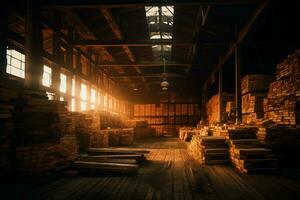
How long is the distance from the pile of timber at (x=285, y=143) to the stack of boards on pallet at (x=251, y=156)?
1.11ft

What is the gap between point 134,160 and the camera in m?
6.94

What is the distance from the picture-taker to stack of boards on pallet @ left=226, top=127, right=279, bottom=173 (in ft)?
21.2

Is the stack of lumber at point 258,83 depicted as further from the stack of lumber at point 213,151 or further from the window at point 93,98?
the window at point 93,98

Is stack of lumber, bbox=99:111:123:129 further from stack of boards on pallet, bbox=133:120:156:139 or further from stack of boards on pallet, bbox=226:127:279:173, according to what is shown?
stack of boards on pallet, bbox=226:127:279:173

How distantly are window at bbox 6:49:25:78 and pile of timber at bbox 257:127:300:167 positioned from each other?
27.8ft

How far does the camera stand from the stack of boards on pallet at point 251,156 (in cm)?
645

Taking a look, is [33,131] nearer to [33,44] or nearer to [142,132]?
[33,44]

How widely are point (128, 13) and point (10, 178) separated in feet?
25.2

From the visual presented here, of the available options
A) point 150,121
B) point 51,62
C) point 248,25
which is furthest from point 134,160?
point 150,121

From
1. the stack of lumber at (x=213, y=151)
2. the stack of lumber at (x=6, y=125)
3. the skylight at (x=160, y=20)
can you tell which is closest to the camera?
the stack of lumber at (x=6, y=125)

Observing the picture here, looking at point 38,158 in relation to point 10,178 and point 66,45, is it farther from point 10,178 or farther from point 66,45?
point 66,45

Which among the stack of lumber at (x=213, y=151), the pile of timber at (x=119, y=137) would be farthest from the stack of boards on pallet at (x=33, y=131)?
the pile of timber at (x=119, y=137)

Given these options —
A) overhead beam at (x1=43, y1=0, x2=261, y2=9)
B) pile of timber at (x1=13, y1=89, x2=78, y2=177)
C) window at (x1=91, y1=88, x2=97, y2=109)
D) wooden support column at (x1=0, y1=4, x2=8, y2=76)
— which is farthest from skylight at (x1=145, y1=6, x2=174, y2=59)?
pile of timber at (x1=13, y1=89, x2=78, y2=177)

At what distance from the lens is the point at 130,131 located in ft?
46.4
